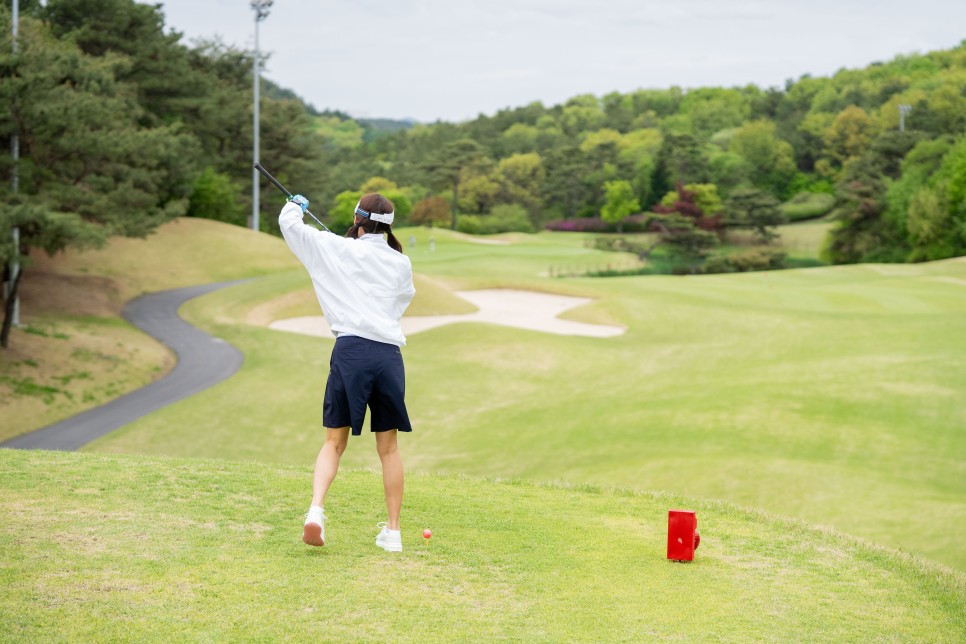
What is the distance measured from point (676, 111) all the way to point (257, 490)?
449ft

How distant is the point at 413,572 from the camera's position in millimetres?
5676

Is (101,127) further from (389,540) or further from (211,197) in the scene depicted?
(389,540)

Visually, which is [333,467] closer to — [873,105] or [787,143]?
[787,143]

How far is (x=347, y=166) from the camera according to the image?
107 meters

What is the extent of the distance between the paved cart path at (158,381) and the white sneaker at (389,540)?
14436 millimetres

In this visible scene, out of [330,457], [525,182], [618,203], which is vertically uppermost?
[525,182]

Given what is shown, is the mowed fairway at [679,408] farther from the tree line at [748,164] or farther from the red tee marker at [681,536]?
the tree line at [748,164]

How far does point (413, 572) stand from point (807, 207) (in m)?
81.5

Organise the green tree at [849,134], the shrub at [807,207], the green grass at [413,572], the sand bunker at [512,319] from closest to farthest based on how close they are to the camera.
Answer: the green grass at [413,572] < the sand bunker at [512,319] < the shrub at [807,207] < the green tree at [849,134]

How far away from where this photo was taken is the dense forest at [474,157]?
1024 inches

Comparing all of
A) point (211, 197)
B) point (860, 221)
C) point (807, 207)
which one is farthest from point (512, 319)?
point (807, 207)

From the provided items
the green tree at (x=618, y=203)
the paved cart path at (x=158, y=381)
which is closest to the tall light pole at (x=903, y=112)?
the green tree at (x=618, y=203)

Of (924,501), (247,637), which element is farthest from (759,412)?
(247,637)

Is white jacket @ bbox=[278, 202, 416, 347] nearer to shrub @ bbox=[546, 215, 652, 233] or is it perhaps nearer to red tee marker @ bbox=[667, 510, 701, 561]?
red tee marker @ bbox=[667, 510, 701, 561]
